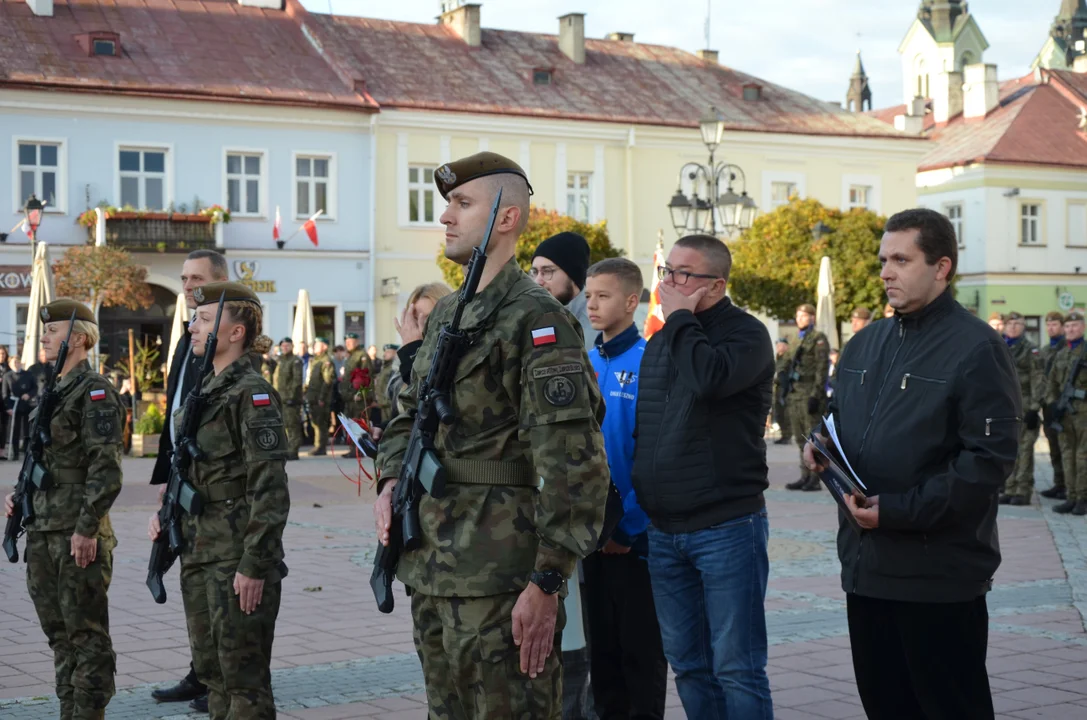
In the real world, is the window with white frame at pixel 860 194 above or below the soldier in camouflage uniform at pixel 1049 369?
above

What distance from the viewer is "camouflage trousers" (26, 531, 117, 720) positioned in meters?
5.70

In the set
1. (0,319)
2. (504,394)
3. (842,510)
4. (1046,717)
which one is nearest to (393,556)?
(504,394)

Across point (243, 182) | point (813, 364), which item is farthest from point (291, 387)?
point (243, 182)

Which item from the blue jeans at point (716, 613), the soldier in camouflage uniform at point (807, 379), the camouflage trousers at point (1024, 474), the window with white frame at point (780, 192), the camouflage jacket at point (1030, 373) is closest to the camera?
the blue jeans at point (716, 613)

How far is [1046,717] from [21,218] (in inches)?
1182

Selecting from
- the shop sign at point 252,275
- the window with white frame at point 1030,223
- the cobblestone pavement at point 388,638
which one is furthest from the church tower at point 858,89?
the cobblestone pavement at point 388,638

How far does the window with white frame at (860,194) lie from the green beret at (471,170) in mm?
40614

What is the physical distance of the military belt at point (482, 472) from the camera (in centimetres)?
380

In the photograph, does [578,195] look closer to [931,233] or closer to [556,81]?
[556,81]

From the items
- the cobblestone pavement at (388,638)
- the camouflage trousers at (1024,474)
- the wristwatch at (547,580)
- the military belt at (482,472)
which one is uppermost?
the military belt at (482,472)

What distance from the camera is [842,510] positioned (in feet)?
14.8

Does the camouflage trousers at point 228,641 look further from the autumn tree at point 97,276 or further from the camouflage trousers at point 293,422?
the autumn tree at point 97,276

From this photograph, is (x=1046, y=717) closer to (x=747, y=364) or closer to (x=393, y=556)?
(x=747, y=364)

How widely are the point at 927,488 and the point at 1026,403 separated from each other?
1243cm
